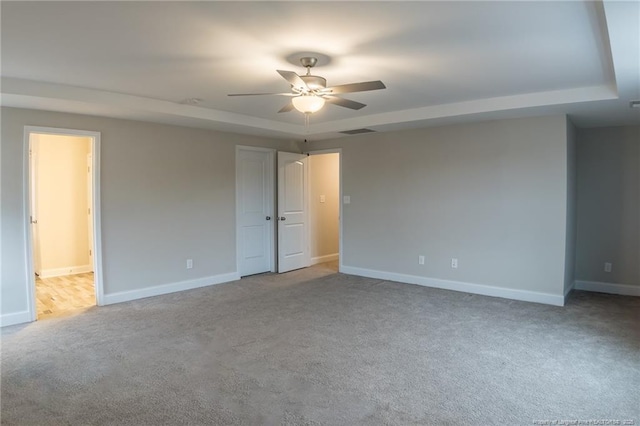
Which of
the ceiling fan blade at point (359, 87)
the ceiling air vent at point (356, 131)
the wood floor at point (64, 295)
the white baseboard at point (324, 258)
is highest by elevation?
the ceiling air vent at point (356, 131)

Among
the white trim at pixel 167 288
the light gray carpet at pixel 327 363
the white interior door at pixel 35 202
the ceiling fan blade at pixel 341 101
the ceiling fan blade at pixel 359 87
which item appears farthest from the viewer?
the white interior door at pixel 35 202

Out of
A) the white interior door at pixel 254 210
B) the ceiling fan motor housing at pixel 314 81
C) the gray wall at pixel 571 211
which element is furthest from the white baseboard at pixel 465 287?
the ceiling fan motor housing at pixel 314 81

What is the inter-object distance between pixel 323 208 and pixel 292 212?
912 millimetres

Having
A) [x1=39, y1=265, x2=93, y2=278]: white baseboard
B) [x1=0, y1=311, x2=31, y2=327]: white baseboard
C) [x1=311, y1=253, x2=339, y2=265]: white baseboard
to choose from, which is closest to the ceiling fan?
[x1=0, y1=311, x2=31, y2=327]: white baseboard

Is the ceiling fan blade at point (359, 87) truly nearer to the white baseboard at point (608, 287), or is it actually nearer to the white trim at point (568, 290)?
the white trim at point (568, 290)

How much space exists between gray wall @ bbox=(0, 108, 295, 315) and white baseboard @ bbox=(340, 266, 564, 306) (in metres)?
2.13

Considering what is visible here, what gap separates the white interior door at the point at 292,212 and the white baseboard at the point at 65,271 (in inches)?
133

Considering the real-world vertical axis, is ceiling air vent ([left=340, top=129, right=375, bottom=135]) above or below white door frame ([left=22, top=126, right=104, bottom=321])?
above

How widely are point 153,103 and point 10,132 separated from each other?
4.63ft

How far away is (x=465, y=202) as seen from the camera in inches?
207

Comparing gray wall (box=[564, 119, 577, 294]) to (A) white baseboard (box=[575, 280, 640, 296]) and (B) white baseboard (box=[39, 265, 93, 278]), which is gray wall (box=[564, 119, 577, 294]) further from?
(B) white baseboard (box=[39, 265, 93, 278])

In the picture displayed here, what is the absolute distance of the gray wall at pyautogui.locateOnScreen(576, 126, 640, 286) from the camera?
518 cm

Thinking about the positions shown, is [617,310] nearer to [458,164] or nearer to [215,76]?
[458,164]

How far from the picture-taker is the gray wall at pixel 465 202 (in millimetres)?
4645
